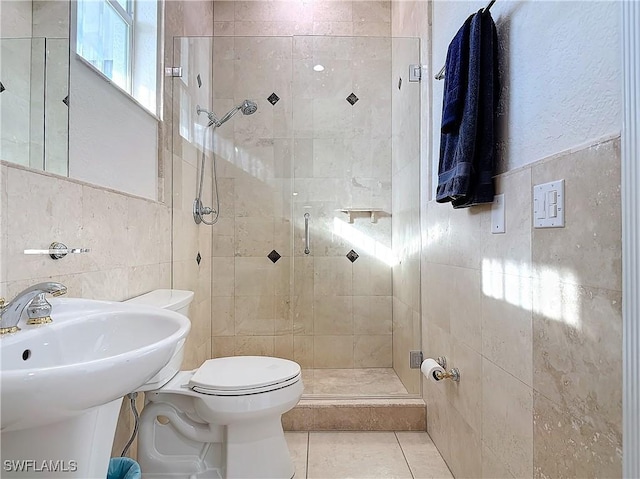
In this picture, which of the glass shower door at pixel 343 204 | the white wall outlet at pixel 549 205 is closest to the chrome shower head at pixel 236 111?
the glass shower door at pixel 343 204

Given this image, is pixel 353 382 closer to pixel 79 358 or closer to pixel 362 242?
pixel 362 242

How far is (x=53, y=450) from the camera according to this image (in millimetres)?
751

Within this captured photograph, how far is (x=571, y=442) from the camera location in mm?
844

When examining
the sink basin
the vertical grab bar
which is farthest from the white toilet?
the vertical grab bar

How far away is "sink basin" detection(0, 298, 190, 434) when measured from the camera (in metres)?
0.54

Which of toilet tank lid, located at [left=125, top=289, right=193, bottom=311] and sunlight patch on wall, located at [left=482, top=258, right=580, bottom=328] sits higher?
sunlight patch on wall, located at [left=482, top=258, right=580, bottom=328]

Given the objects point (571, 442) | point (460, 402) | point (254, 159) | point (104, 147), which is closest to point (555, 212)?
point (571, 442)

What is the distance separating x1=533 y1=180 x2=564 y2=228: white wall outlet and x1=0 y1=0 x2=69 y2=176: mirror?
4.31 ft

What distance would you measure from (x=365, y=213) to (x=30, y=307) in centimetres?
206

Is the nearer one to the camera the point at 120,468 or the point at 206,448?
the point at 120,468

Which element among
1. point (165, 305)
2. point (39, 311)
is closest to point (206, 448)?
point (165, 305)

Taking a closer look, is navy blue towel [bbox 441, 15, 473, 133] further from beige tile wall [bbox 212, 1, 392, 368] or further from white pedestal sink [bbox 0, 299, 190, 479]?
beige tile wall [bbox 212, 1, 392, 368]

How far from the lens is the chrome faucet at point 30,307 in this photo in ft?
2.48

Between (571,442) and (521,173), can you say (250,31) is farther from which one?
(571,442)
